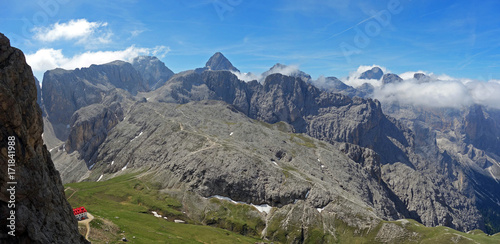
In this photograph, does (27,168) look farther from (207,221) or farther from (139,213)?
(207,221)

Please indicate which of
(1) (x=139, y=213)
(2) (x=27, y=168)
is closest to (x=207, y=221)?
(1) (x=139, y=213)

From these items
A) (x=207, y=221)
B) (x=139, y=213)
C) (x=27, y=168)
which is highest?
(x=27, y=168)

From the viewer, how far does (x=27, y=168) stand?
41.0m

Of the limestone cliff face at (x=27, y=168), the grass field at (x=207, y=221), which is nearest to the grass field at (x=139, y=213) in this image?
the grass field at (x=207, y=221)

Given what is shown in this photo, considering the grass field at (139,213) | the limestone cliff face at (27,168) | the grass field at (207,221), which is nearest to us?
the limestone cliff face at (27,168)

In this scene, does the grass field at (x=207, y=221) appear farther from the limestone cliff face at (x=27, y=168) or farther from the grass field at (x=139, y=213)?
the limestone cliff face at (x=27, y=168)

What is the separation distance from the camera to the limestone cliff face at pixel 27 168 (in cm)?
3744

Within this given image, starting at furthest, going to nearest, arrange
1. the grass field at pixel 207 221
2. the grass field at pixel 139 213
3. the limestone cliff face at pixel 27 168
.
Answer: the grass field at pixel 207 221, the grass field at pixel 139 213, the limestone cliff face at pixel 27 168

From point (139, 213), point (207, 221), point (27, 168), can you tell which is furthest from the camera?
point (207, 221)

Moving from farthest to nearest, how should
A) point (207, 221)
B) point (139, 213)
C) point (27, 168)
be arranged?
1. point (207, 221)
2. point (139, 213)
3. point (27, 168)

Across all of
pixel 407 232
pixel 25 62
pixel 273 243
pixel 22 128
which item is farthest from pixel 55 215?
pixel 407 232

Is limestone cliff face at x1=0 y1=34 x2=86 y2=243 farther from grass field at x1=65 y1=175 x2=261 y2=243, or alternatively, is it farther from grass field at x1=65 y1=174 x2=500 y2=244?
grass field at x1=65 y1=174 x2=500 y2=244

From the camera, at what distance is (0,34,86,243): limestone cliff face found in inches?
1474

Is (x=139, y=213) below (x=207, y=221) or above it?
above
